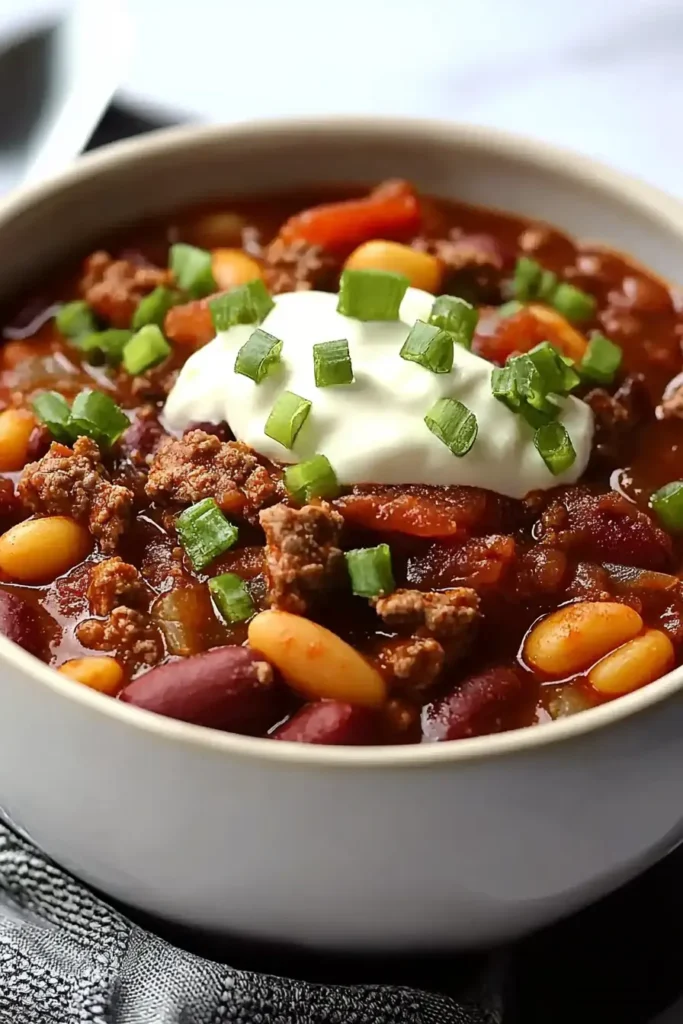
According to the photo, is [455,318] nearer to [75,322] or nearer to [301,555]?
[301,555]

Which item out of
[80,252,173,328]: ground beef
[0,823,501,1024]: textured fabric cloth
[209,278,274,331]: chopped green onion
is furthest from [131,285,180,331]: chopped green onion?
[0,823,501,1024]: textured fabric cloth

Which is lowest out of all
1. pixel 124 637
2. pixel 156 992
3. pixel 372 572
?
pixel 156 992

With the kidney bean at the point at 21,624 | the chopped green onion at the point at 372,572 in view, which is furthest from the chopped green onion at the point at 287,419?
the kidney bean at the point at 21,624

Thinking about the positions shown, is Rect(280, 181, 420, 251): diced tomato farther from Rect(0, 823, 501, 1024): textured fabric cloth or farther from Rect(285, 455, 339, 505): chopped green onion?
Rect(0, 823, 501, 1024): textured fabric cloth

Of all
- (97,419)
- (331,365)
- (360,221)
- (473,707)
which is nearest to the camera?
(473,707)

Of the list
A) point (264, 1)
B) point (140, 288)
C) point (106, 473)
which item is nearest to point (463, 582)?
point (106, 473)

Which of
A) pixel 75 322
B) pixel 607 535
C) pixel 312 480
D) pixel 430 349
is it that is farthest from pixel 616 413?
pixel 75 322

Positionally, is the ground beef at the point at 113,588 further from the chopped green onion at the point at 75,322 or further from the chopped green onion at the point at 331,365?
the chopped green onion at the point at 75,322
